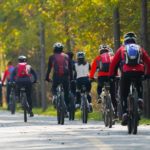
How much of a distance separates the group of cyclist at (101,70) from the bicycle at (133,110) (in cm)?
14

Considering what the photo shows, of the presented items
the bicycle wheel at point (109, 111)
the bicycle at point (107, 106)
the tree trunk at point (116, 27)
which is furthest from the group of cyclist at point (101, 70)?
the tree trunk at point (116, 27)

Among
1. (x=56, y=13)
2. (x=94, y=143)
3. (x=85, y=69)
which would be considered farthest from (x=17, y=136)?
(x=56, y=13)

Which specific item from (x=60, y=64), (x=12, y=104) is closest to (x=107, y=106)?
(x=60, y=64)

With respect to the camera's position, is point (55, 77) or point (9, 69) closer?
point (55, 77)

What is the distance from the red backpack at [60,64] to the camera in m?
24.7

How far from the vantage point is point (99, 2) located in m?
33.7

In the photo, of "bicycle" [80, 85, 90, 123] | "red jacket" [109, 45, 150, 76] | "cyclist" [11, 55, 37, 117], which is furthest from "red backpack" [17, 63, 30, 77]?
"red jacket" [109, 45, 150, 76]

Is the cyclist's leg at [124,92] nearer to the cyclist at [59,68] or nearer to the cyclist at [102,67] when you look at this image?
the cyclist at [102,67]

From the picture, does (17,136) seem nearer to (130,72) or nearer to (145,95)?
(130,72)

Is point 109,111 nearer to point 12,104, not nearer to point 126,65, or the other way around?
point 126,65

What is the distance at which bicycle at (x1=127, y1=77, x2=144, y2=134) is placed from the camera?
18453mm

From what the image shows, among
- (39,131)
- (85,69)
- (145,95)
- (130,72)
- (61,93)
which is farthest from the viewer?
(145,95)

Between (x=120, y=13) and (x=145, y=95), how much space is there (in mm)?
4804

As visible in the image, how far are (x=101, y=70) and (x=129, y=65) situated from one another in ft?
15.1
